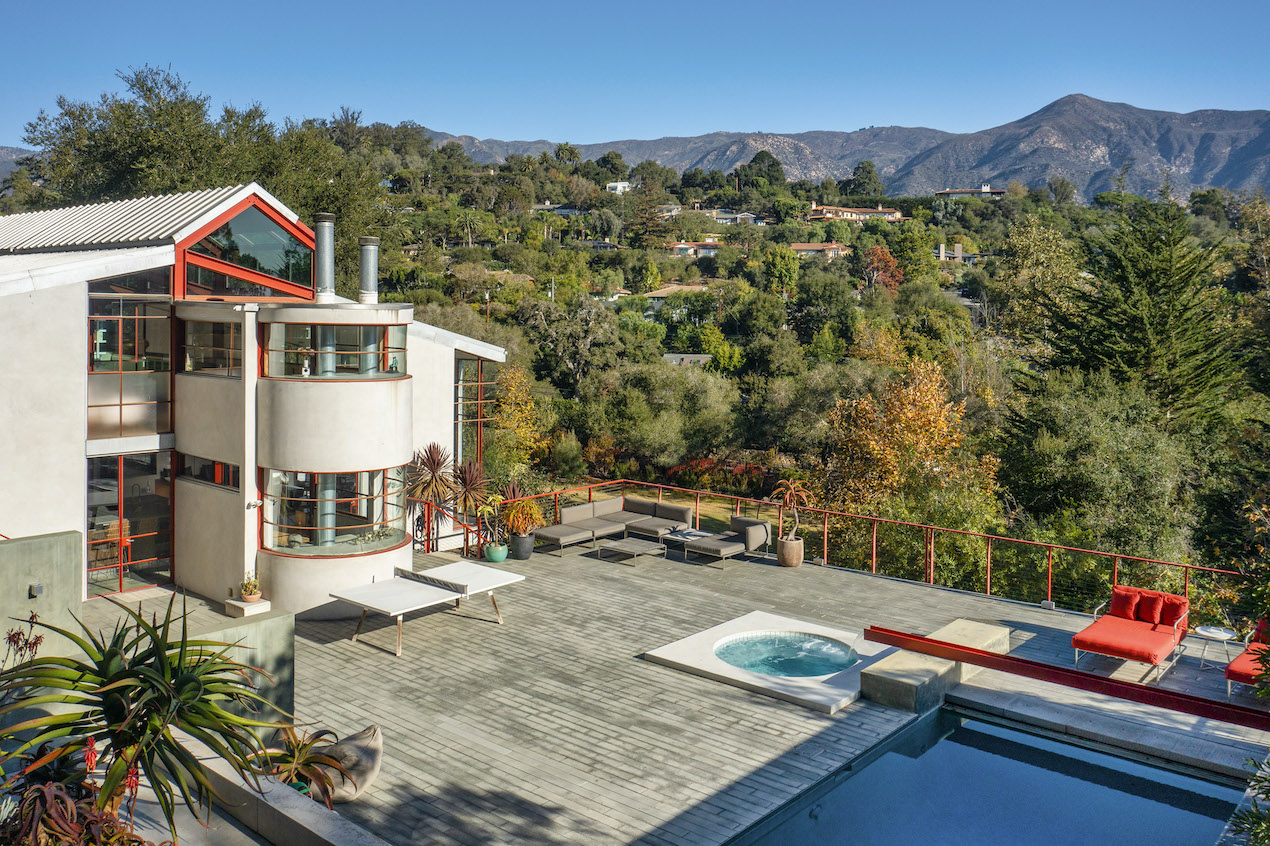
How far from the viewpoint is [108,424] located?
39.4ft

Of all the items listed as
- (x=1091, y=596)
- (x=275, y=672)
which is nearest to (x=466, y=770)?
(x=275, y=672)

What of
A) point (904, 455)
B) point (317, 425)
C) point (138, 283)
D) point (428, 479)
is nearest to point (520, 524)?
point (428, 479)

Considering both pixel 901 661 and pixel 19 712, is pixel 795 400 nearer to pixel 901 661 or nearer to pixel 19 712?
pixel 901 661

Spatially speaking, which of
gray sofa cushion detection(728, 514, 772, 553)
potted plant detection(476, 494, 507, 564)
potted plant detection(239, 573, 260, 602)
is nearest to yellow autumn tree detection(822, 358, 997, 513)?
gray sofa cushion detection(728, 514, 772, 553)

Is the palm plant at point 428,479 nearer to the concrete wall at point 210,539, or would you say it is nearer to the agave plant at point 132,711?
the concrete wall at point 210,539

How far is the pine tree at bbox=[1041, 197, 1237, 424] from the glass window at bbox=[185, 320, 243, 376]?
20.4 metres

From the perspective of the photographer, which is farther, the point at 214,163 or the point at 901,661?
the point at 214,163

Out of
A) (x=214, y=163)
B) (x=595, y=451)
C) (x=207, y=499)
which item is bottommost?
(x=595, y=451)

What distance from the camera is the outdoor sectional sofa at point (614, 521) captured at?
14.9 metres

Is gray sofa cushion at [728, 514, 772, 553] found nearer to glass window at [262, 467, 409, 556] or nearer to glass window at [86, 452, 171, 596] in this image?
glass window at [262, 467, 409, 556]

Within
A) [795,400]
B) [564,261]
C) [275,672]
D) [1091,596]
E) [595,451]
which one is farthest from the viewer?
[564,261]

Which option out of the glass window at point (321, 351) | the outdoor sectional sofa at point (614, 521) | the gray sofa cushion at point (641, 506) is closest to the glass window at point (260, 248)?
the glass window at point (321, 351)

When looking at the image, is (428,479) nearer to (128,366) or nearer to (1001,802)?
(128,366)

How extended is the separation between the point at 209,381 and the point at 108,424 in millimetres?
1333
